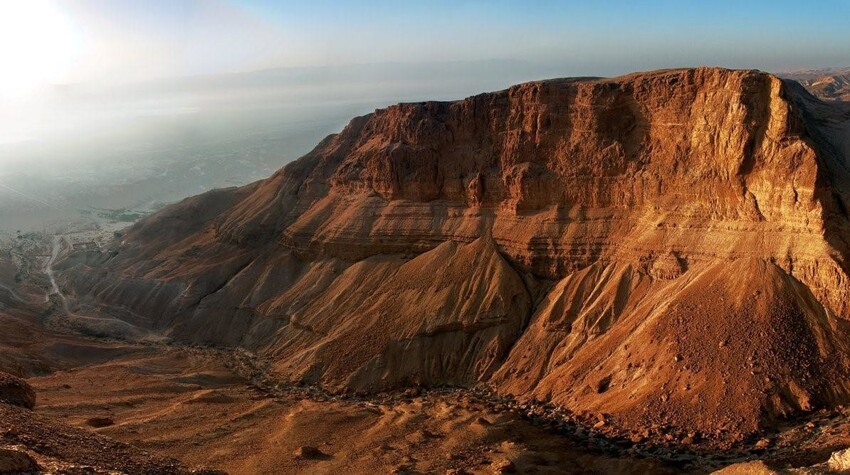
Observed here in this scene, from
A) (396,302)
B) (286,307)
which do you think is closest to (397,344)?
(396,302)

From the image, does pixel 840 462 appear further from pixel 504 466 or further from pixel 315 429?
pixel 315 429

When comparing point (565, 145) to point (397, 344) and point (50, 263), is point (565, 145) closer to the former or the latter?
point (397, 344)

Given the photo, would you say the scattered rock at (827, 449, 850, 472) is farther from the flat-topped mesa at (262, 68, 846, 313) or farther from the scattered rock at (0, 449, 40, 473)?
the scattered rock at (0, 449, 40, 473)

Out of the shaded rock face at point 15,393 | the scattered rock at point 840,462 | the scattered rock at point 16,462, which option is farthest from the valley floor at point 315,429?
the shaded rock face at point 15,393

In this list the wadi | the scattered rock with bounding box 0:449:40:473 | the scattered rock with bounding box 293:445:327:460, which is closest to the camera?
the scattered rock with bounding box 0:449:40:473

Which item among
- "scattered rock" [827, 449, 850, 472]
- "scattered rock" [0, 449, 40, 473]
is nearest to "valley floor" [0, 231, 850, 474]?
"scattered rock" [0, 449, 40, 473]

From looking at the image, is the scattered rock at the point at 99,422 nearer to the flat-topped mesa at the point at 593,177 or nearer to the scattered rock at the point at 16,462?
the scattered rock at the point at 16,462
